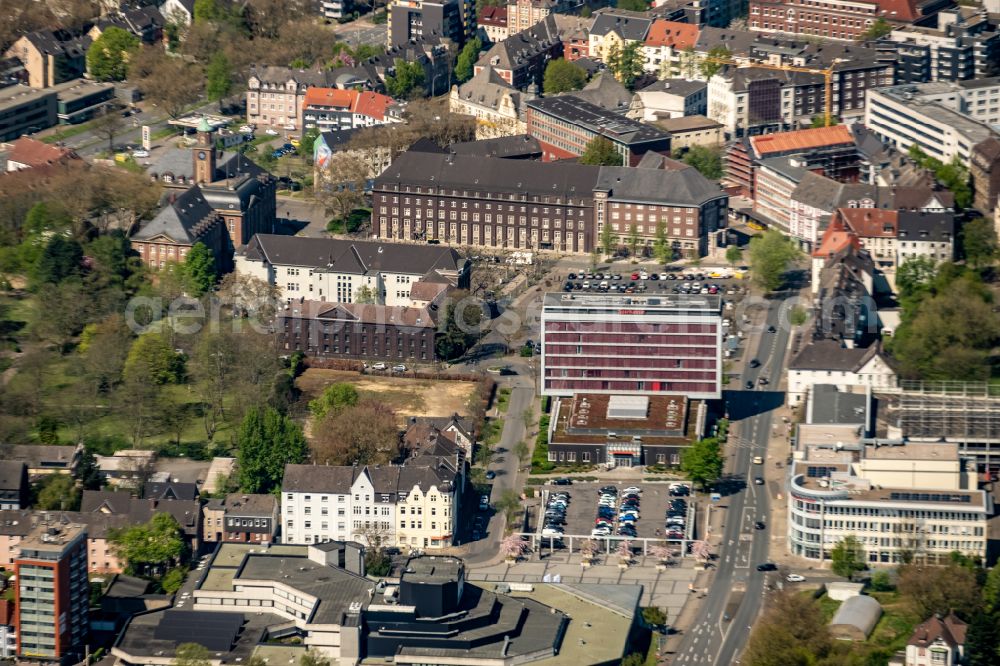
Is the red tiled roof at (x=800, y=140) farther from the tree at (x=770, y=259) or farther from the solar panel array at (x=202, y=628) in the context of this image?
the solar panel array at (x=202, y=628)

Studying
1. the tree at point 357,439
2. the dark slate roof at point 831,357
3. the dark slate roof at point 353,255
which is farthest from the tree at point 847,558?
the dark slate roof at point 353,255

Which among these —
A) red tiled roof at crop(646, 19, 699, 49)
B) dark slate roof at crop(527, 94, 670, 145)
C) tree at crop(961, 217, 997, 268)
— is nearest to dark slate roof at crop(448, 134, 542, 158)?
dark slate roof at crop(527, 94, 670, 145)

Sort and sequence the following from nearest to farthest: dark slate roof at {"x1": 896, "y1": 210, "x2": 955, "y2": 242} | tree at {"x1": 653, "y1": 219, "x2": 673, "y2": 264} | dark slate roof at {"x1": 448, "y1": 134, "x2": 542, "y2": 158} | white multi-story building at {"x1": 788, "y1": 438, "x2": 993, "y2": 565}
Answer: white multi-story building at {"x1": 788, "y1": 438, "x2": 993, "y2": 565} → dark slate roof at {"x1": 896, "y1": 210, "x2": 955, "y2": 242} → tree at {"x1": 653, "y1": 219, "x2": 673, "y2": 264} → dark slate roof at {"x1": 448, "y1": 134, "x2": 542, "y2": 158}

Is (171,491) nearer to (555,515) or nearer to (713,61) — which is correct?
(555,515)

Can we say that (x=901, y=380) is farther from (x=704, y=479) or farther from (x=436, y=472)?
(x=436, y=472)

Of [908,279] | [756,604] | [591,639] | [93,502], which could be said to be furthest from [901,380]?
[93,502]

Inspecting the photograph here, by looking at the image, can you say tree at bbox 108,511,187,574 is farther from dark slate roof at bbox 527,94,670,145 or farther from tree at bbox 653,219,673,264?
dark slate roof at bbox 527,94,670,145
